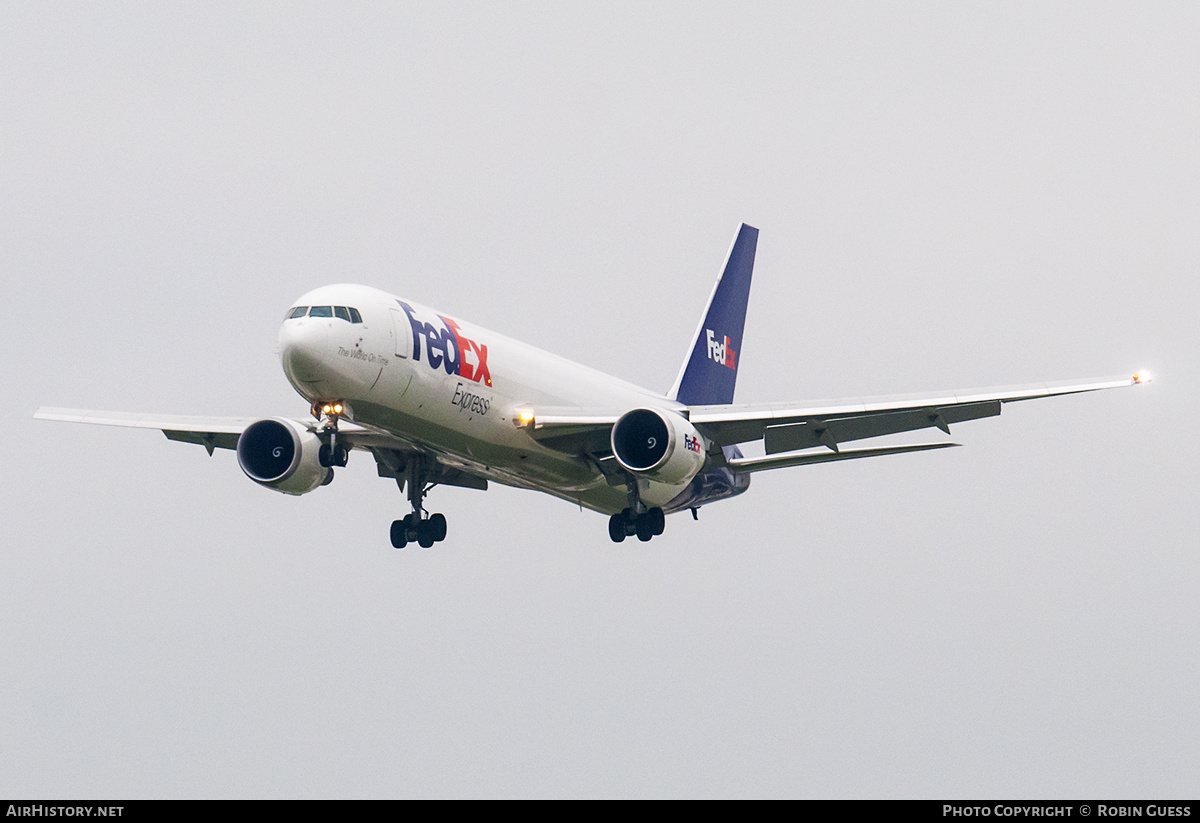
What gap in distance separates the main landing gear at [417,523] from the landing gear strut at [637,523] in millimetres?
4036

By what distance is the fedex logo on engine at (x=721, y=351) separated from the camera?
147 ft

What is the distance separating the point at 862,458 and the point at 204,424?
1454cm

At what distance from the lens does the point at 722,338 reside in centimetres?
4562

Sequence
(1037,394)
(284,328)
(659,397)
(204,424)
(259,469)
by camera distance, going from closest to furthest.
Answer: (284,328) → (1037,394) → (259,469) → (204,424) → (659,397)

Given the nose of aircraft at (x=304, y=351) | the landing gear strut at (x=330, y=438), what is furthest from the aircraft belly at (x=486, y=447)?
the nose of aircraft at (x=304, y=351)

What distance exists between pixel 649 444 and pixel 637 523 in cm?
334

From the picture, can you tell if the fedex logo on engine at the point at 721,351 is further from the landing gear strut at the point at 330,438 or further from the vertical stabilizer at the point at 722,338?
the landing gear strut at the point at 330,438

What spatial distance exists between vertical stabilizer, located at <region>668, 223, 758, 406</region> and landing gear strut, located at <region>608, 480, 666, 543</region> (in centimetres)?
679

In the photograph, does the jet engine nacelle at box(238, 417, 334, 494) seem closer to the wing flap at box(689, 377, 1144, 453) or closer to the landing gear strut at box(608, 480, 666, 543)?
the landing gear strut at box(608, 480, 666, 543)

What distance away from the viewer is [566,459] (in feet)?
116

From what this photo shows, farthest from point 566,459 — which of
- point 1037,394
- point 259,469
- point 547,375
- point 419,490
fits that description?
point 1037,394

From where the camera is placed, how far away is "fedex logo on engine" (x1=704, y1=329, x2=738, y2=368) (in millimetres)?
44906

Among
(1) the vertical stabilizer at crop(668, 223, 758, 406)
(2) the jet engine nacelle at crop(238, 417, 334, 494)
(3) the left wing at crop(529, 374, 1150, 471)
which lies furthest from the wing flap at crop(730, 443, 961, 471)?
(2) the jet engine nacelle at crop(238, 417, 334, 494)

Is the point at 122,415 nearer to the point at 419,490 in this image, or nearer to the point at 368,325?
Result: the point at 419,490
